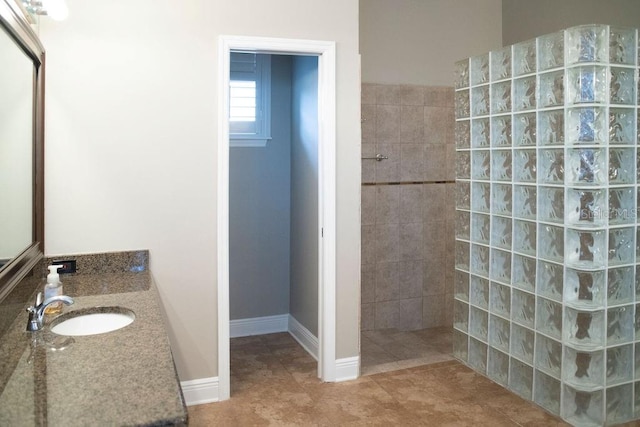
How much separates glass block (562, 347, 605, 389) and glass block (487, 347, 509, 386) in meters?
0.46

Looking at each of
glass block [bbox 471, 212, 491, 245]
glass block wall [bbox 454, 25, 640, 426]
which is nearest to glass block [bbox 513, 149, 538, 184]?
glass block wall [bbox 454, 25, 640, 426]

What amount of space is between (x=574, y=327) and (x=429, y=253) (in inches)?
73.4

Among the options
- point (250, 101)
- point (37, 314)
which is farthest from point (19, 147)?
point (250, 101)

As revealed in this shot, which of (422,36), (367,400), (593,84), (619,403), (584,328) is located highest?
(422,36)

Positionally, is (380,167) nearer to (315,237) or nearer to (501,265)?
(315,237)

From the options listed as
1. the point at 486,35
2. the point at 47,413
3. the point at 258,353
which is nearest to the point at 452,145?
the point at 486,35

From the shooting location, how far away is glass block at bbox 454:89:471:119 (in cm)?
343

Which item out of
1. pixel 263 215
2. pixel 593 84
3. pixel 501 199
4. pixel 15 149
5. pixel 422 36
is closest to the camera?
pixel 15 149

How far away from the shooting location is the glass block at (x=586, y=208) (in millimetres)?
2646

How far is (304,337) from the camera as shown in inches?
158

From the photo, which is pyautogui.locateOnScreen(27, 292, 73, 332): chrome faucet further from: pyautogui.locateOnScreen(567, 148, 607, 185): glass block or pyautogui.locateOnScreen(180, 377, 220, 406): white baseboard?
pyautogui.locateOnScreen(567, 148, 607, 185): glass block

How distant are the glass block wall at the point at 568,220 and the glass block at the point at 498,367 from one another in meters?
0.01

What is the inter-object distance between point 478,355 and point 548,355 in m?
0.60

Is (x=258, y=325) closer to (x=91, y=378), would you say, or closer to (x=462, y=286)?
(x=462, y=286)
